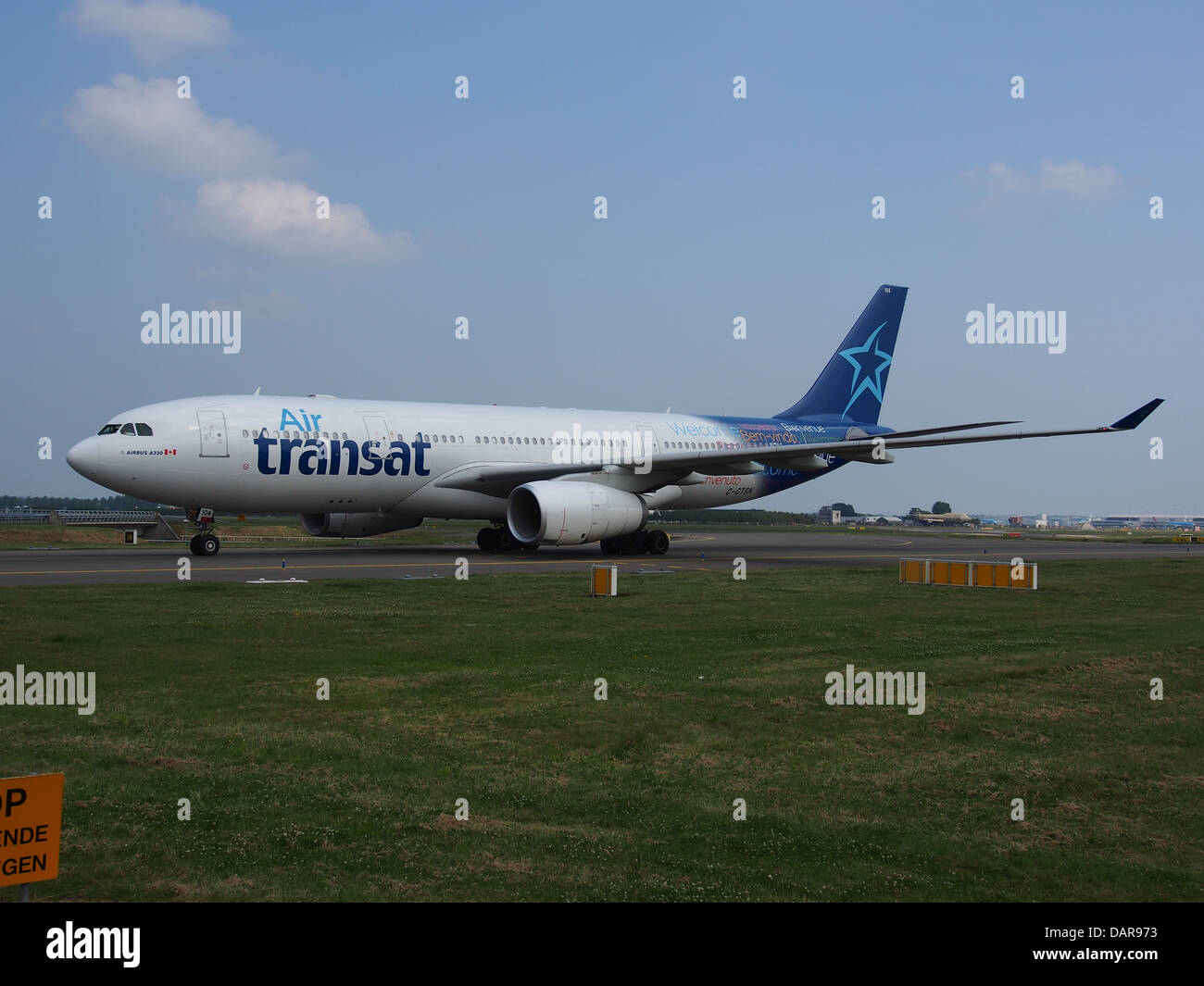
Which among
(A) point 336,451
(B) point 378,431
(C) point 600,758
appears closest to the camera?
(C) point 600,758

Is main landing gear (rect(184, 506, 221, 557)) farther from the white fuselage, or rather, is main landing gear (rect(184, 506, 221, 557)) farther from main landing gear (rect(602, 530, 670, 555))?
main landing gear (rect(602, 530, 670, 555))

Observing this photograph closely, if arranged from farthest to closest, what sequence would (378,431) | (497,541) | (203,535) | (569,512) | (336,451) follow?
(497,541), (378,431), (569,512), (336,451), (203,535)

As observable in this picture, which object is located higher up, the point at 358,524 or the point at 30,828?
the point at 358,524

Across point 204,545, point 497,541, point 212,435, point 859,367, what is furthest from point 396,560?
point 859,367

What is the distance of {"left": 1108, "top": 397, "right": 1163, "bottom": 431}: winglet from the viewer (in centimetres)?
2869

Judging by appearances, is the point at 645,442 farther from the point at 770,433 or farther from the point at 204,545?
the point at 204,545

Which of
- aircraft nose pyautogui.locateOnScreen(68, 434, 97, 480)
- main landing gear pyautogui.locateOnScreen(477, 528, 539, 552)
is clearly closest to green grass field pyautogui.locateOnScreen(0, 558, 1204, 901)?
aircraft nose pyautogui.locateOnScreen(68, 434, 97, 480)

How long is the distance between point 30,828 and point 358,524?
2928 cm

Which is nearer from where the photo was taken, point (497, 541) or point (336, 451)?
point (336, 451)

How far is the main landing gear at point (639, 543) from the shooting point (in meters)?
32.7

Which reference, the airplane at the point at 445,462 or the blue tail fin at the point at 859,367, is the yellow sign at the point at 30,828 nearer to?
the airplane at the point at 445,462

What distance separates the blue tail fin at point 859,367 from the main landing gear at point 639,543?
1235cm

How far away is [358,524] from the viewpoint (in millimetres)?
33312

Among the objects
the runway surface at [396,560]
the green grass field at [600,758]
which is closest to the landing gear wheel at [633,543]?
the runway surface at [396,560]
